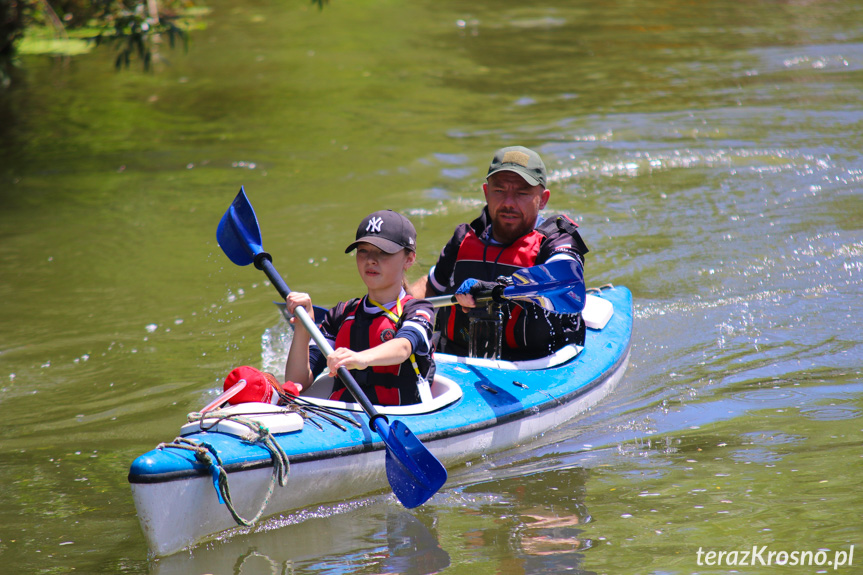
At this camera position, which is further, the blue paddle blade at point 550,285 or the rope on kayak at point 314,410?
the blue paddle blade at point 550,285

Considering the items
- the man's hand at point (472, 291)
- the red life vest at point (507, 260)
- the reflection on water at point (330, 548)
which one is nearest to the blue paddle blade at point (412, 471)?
the reflection on water at point (330, 548)

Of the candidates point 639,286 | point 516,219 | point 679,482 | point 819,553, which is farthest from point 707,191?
point 819,553

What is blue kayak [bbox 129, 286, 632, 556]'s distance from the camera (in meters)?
3.14

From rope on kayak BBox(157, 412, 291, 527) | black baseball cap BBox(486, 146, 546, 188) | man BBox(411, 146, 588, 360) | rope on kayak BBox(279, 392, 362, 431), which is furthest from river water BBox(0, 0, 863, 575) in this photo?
black baseball cap BBox(486, 146, 546, 188)

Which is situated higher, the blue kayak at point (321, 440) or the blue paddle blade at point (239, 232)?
the blue paddle blade at point (239, 232)

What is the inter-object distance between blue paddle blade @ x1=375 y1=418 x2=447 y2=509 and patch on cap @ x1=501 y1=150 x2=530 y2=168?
156cm

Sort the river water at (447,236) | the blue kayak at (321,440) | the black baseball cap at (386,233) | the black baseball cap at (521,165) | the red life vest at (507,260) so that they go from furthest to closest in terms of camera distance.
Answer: the red life vest at (507,260), the black baseball cap at (521,165), the black baseball cap at (386,233), the river water at (447,236), the blue kayak at (321,440)

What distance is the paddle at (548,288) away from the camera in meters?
4.11

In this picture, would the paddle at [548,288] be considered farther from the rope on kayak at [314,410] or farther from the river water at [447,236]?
the rope on kayak at [314,410]

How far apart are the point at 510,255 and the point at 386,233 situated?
105 cm

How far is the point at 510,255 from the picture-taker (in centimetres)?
441

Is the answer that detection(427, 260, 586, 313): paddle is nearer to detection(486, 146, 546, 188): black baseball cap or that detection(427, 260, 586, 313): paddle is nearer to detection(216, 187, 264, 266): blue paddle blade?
detection(486, 146, 546, 188): black baseball cap

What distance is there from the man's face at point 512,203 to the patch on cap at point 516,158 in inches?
2.4

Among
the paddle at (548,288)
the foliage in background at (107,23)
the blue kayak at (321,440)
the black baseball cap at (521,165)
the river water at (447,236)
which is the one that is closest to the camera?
the blue kayak at (321,440)
